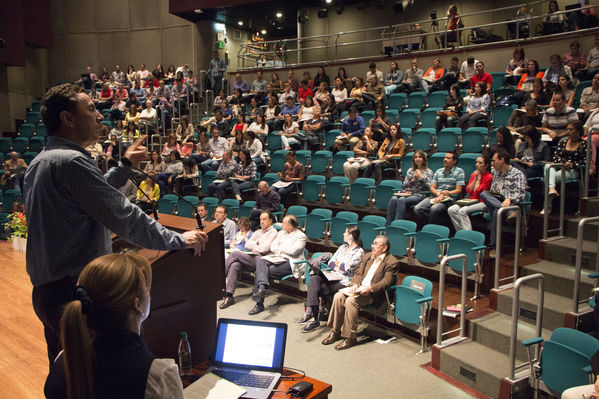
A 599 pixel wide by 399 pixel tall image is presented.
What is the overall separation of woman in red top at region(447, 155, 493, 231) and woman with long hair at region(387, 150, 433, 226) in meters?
0.55

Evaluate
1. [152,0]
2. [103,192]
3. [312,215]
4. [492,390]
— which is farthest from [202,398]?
[152,0]

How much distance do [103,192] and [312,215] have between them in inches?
194

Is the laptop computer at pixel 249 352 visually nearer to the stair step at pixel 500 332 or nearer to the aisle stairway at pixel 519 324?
the aisle stairway at pixel 519 324

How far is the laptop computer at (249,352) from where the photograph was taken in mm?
1851

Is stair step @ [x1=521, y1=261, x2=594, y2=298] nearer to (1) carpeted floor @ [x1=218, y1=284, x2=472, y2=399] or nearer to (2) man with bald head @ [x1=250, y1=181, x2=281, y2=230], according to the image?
(1) carpeted floor @ [x1=218, y1=284, x2=472, y2=399]

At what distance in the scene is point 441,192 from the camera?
571cm

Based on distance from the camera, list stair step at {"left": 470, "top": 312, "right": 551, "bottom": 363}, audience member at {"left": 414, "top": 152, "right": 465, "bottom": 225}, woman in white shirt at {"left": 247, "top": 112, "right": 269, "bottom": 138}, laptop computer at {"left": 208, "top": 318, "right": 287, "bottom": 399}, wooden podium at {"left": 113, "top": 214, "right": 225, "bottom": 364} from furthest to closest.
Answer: woman in white shirt at {"left": 247, "top": 112, "right": 269, "bottom": 138}
audience member at {"left": 414, "top": 152, "right": 465, "bottom": 225}
stair step at {"left": 470, "top": 312, "right": 551, "bottom": 363}
laptop computer at {"left": 208, "top": 318, "right": 287, "bottom": 399}
wooden podium at {"left": 113, "top": 214, "right": 225, "bottom": 364}

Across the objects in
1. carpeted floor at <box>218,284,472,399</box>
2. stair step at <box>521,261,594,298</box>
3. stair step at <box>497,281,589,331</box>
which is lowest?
carpeted floor at <box>218,284,472,399</box>

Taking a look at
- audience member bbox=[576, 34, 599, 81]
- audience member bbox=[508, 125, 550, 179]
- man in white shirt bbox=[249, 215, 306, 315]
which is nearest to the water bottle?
man in white shirt bbox=[249, 215, 306, 315]

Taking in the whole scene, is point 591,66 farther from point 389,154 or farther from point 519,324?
point 519,324

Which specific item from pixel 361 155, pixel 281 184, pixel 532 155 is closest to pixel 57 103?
pixel 532 155

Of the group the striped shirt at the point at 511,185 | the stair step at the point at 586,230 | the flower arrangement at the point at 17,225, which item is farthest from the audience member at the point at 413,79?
the flower arrangement at the point at 17,225

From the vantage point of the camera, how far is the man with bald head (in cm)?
700

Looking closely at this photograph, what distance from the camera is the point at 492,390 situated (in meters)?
3.57
